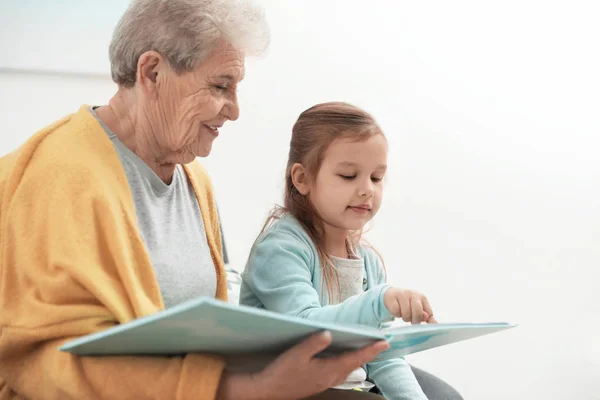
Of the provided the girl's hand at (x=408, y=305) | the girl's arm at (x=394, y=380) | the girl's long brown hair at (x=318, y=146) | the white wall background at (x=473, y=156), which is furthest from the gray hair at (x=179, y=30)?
the white wall background at (x=473, y=156)

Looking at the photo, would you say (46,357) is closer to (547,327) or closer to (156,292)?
(156,292)

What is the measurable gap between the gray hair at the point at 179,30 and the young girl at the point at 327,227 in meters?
0.34

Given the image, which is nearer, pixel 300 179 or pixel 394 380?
pixel 394 380

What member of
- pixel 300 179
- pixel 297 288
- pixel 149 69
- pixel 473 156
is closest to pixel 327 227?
pixel 300 179

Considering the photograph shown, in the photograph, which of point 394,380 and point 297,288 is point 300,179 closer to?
point 297,288

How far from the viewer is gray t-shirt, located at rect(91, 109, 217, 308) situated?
124cm

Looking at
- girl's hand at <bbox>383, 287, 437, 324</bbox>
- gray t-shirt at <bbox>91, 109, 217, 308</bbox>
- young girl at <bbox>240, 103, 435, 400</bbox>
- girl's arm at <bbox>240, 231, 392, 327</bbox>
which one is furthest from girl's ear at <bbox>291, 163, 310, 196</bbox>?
girl's hand at <bbox>383, 287, 437, 324</bbox>

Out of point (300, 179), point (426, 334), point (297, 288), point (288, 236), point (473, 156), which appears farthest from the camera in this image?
point (473, 156)

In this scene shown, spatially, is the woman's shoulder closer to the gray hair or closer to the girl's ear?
the gray hair

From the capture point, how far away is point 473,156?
3041mm

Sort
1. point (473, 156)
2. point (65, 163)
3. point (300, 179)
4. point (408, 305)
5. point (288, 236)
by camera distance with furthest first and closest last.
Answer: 1. point (473, 156)
2. point (300, 179)
3. point (288, 236)
4. point (408, 305)
5. point (65, 163)

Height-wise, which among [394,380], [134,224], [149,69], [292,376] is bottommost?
[394,380]

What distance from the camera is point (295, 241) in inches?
58.5

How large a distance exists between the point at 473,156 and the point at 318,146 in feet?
5.28
